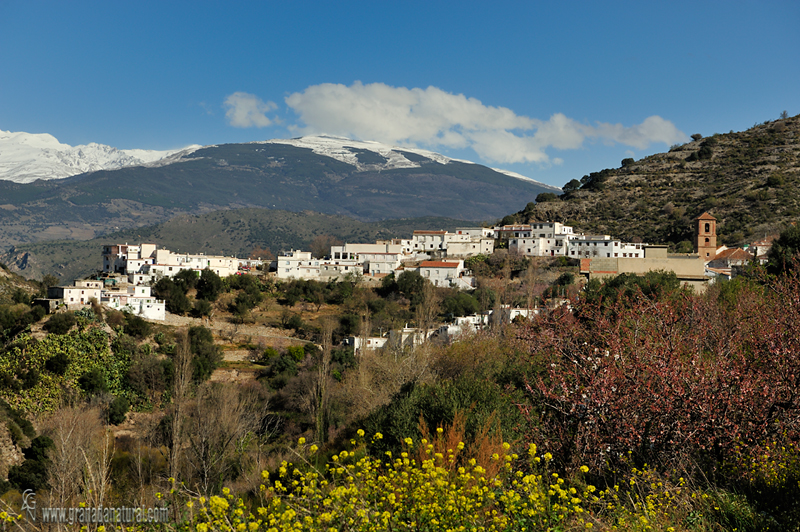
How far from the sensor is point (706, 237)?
50.9 m

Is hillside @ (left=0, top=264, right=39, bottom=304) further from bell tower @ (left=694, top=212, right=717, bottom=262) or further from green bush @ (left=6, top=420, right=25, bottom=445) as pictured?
bell tower @ (left=694, top=212, right=717, bottom=262)

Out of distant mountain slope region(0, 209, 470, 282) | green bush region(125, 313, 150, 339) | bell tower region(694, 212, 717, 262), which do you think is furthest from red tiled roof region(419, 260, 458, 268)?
distant mountain slope region(0, 209, 470, 282)

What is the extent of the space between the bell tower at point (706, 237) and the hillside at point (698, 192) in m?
4.04

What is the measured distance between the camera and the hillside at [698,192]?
190 feet

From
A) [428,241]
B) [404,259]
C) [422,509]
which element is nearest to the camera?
[422,509]

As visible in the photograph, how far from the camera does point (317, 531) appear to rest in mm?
5133

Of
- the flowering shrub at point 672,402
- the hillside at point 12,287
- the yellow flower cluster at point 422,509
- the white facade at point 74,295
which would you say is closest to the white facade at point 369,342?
the white facade at point 74,295

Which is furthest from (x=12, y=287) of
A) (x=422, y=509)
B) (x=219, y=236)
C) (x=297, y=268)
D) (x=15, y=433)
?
(x=219, y=236)

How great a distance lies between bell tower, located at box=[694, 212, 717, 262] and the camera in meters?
50.4

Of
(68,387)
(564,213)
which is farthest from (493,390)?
(564,213)

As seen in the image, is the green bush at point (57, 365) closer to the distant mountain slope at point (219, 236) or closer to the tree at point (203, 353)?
the tree at point (203, 353)

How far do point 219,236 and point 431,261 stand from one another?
4459 inches

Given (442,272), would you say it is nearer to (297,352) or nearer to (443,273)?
(443,273)

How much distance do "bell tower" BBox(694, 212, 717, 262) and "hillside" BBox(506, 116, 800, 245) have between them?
13.3 ft
